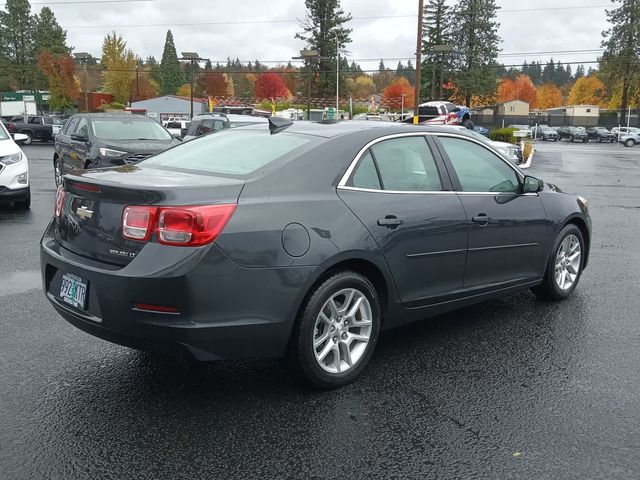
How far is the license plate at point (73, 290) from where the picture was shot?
347 centimetres

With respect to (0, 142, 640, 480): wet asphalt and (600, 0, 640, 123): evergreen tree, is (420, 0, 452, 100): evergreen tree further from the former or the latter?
(0, 142, 640, 480): wet asphalt

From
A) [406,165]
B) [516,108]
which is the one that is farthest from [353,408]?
[516,108]

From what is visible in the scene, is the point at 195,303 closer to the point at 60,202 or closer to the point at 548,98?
the point at 60,202

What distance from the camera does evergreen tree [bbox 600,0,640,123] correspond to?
67812 mm

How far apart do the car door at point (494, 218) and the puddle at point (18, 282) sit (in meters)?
4.00

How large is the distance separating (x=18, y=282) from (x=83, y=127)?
718 centimetres

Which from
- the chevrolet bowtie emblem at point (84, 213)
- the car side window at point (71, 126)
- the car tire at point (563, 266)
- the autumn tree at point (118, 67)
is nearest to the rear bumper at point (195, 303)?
the chevrolet bowtie emblem at point (84, 213)

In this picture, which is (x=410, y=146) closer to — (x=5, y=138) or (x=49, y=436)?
(x=49, y=436)

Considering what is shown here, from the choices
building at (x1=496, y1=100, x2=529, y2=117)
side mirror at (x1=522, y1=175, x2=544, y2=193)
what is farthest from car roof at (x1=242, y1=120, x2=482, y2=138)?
building at (x1=496, y1=100, x2=529, y2=117)

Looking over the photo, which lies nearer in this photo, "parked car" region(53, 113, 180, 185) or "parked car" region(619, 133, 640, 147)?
"parked car" region(53, 113, 180, 185)

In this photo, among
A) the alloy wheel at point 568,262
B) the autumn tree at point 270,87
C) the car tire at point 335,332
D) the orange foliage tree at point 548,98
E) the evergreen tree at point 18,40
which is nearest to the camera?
the car tire at point 335,332

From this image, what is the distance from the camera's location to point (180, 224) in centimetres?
323

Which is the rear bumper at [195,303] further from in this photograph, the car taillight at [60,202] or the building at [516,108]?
the building at [516,108]

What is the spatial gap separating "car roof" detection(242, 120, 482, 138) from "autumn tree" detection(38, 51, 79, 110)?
75.7 metres
